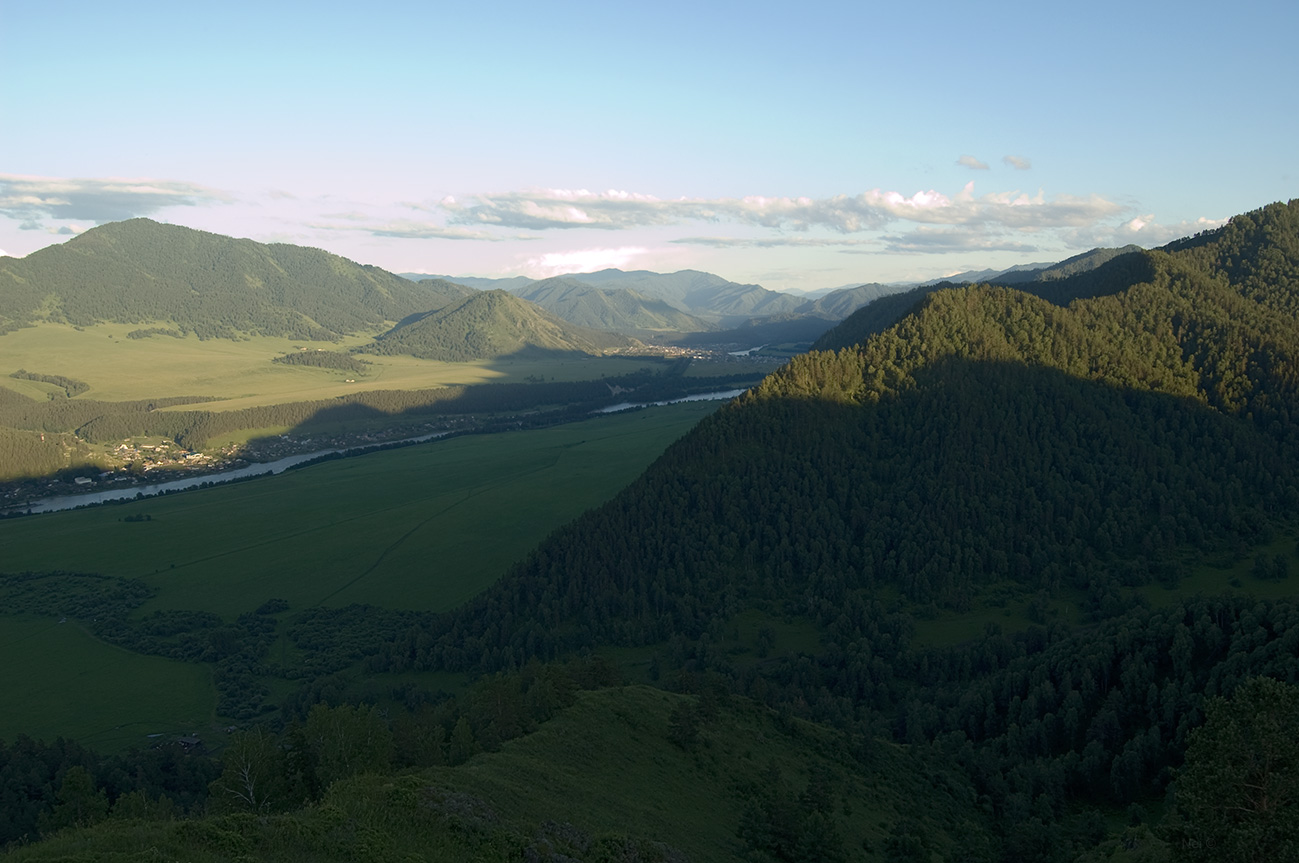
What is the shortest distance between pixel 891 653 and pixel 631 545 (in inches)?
1852

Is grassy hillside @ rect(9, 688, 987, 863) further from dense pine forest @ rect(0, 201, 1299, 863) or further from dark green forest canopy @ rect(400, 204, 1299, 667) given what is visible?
dark green forest canopy @ rect(400, 204, 1299, 667)

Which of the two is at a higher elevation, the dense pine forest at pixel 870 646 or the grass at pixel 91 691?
the dense pine forest at pixel 870 646

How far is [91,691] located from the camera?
117312mm

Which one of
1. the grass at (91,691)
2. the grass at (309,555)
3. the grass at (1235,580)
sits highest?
the grass at (1235,580)

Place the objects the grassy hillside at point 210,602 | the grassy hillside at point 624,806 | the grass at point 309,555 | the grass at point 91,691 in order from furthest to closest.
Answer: the grass at point 309,555
the grassy hillside at point 210,602
the grass at point 91,691
the grassy hillside at point 624,806

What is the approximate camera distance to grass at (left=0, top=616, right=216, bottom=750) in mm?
105750

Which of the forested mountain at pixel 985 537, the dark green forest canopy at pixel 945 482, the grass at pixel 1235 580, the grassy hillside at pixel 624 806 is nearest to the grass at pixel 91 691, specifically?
the forested mountain at pixel 985 537

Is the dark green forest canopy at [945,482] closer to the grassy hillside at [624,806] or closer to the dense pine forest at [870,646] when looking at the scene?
the dense pine forest at [870,646]

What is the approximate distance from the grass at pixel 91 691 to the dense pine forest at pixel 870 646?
4.35 metres

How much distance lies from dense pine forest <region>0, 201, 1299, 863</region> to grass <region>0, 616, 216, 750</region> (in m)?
4.35

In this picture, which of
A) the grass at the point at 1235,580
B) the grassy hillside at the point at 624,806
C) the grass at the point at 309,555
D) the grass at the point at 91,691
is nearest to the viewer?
the grassy hillside at the point at 624,806

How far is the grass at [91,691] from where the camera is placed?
106m

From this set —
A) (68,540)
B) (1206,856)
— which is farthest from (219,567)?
(1206,856)

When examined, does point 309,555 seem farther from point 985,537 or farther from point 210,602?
point 985,537
